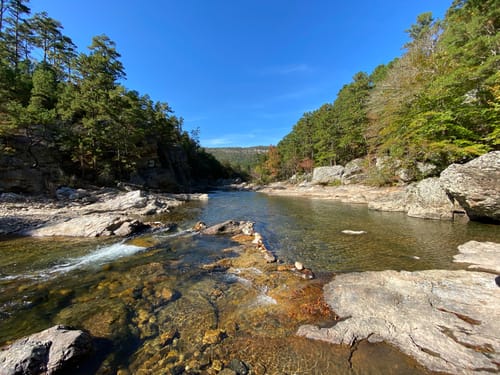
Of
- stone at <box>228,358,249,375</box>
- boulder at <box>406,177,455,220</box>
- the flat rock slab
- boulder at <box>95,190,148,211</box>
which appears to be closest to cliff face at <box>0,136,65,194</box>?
boulder at <box>95,190,148,211</box>

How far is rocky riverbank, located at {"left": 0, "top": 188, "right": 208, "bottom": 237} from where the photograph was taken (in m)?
10.8

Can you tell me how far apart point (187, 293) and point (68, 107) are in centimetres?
2933

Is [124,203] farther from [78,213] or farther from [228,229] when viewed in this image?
[228,229]

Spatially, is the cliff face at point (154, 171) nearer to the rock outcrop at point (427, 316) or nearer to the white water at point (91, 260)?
the white water at point (91, 260)

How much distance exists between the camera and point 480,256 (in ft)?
21.5

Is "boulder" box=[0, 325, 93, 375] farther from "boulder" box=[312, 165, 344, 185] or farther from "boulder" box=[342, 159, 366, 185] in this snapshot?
"boulder" box=[312, 165, 344, 185]

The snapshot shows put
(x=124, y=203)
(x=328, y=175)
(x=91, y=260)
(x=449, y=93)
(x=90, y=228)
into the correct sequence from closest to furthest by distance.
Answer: (x=91, y=260)
(x=90, y=228)
(x=449, y=93)
(x=124, y=203)
(x=328, y=175)

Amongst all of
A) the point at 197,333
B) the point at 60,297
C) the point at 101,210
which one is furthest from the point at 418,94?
the point at 101,210

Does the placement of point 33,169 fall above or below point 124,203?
above

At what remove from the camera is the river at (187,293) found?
10.7ft

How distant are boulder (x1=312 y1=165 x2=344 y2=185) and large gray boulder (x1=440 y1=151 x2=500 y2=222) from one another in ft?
82.0

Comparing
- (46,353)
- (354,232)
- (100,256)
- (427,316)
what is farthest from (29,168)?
(427,316)

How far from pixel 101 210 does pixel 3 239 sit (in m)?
6.35

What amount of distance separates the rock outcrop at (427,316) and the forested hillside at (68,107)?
2588cm
